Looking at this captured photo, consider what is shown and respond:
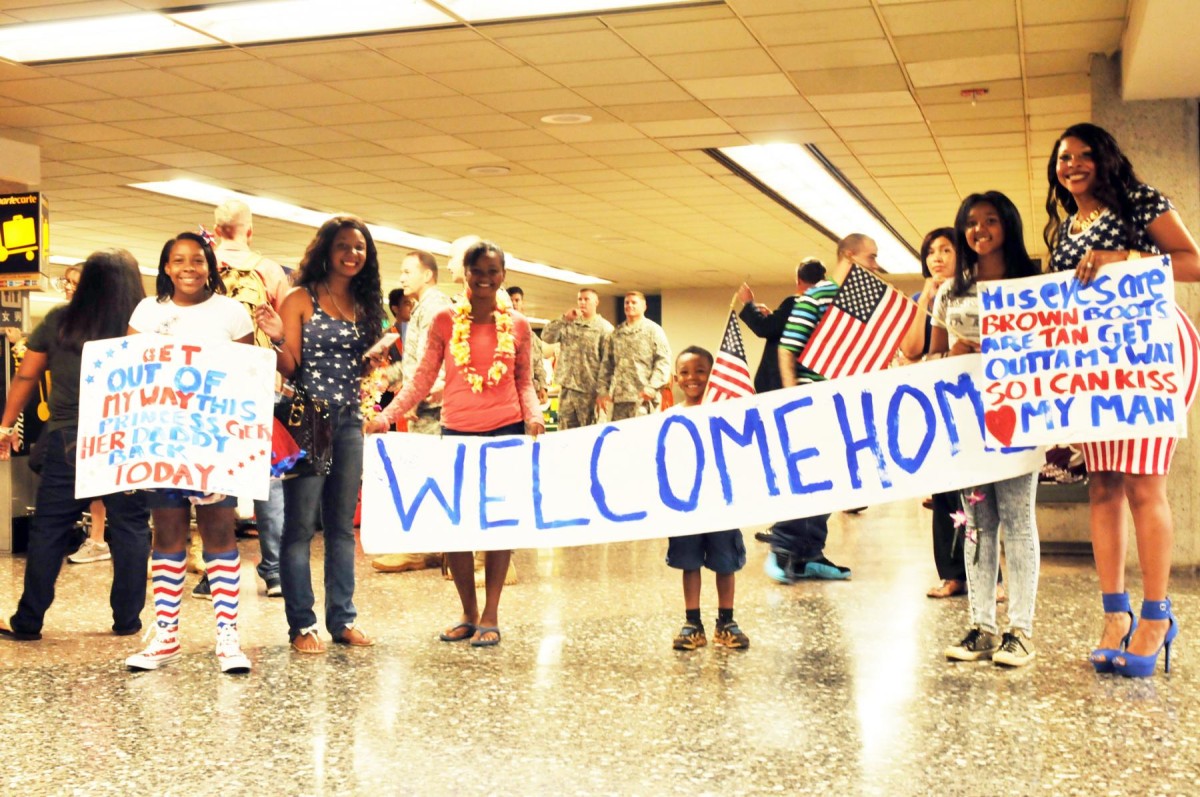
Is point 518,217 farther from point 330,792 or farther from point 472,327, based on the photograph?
point 330,792

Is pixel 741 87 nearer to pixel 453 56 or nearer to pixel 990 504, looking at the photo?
pixel 453 56

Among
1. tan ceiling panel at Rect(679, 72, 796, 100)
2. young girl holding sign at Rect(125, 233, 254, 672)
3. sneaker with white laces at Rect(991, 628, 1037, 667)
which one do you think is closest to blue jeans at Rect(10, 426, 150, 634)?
young girl holding sign at Rect(125, 233, 254, 672)

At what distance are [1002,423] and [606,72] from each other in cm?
467

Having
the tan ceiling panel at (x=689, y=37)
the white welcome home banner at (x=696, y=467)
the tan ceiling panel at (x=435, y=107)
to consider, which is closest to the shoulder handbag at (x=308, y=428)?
the white welcome home banner at (x=696, y=467)

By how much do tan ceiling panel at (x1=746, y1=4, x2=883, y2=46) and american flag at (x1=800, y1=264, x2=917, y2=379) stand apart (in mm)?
2865

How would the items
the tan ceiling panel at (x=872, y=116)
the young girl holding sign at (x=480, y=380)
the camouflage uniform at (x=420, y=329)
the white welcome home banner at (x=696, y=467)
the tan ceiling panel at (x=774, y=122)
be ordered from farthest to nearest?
the tan ceiling panel at (x=774, y=122) → the tan ceiling panel at (x=872, y=116) → the camouflage uniform at (x=420, y=329) → the young girl holding sign at (x=480, y=380) → the white welcome home banner at (x=696, y=467)

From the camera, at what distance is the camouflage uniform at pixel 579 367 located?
9.67 metres

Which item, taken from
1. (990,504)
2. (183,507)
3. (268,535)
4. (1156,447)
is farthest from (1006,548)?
(268,535)

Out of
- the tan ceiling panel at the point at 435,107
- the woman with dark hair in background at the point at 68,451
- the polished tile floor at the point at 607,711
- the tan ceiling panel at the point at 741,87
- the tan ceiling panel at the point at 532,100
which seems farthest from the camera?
the tan ceiling panel at the point at 435,107

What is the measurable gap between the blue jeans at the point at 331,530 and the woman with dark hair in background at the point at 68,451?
2.38ft

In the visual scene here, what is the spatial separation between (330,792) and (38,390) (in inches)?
260

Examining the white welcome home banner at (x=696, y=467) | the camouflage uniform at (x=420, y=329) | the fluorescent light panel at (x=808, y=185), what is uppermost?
the fluorescent light panel at (x=808, y=185)

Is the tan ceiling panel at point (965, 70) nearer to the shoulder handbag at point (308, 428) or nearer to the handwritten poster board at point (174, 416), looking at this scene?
the shoulder handbag at point (308, 428)

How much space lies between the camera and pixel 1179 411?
393cm
